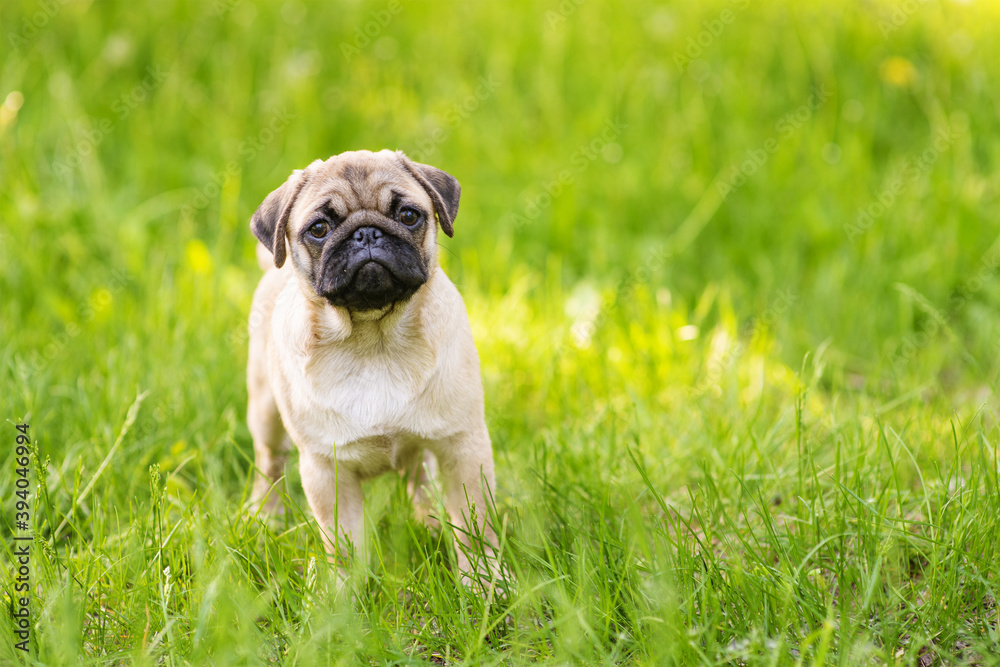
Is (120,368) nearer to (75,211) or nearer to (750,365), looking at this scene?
(75,211)

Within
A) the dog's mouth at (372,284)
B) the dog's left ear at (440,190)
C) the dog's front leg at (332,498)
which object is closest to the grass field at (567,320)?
the dog's front leg at (332,498)

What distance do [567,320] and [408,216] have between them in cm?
248

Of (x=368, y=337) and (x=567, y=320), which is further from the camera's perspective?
(x=567, y=320)

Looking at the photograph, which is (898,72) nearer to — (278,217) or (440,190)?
Answer: (440,190)

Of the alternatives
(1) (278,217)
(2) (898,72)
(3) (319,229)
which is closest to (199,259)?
(1) (278,217)

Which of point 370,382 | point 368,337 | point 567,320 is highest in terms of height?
point 368,337

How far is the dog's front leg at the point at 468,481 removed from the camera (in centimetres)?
355

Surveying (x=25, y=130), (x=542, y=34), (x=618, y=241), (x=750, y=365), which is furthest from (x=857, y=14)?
(x=25, y=130)

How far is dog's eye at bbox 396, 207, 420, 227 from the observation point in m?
3.41

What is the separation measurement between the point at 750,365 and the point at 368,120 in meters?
4.05

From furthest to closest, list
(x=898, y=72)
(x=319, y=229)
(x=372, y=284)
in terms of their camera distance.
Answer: (x=898, y=72)
(x=319, y=229)
(x=372, y=284)

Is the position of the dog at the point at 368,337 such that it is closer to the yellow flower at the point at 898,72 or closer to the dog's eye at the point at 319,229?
the dog's eye at the point at 319,229

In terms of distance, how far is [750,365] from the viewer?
5359 mm

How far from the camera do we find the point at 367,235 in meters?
3.27
